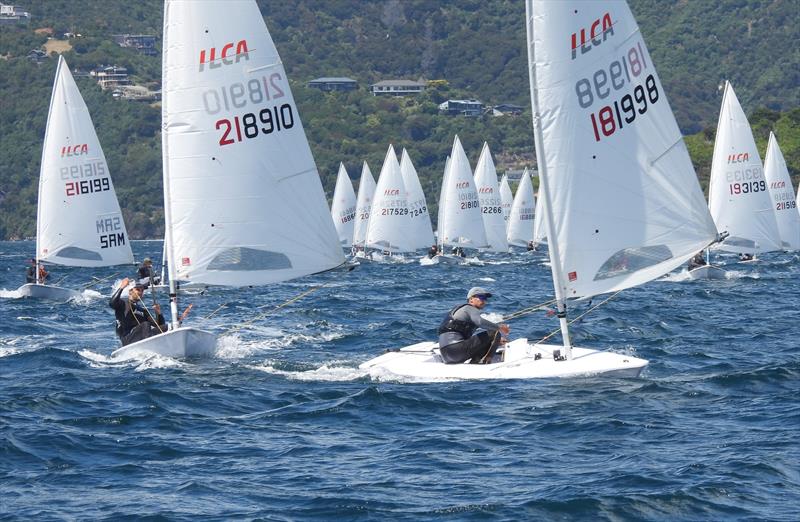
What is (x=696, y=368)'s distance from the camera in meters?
17.8

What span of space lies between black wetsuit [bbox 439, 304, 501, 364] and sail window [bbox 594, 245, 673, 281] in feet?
4.93

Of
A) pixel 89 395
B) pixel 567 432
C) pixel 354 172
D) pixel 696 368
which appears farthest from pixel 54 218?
pixel 354 172

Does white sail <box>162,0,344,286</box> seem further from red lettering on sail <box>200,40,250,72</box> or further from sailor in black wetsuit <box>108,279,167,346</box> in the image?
sailor in black wetsuit <box>108,279,167,346</box>

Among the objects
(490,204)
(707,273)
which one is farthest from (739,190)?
(490,204)

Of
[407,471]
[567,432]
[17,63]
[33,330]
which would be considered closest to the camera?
[407,471]

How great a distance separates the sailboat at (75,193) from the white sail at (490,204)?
30495mm

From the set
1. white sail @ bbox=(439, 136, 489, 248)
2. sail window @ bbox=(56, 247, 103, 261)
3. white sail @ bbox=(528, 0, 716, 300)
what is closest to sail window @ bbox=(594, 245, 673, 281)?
white sail @ bbox=(528, 0, 716, 300)

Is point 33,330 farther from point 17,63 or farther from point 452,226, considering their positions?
point 17,63

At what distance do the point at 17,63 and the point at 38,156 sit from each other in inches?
1073

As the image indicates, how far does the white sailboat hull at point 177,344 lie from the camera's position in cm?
1886

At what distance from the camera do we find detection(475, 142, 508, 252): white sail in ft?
203

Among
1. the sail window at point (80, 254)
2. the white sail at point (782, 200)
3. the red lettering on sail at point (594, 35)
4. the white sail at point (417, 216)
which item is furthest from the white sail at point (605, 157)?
the white sail at point (417, 216)

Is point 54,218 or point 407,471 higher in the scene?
point 54,218

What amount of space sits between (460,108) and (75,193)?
514ft
